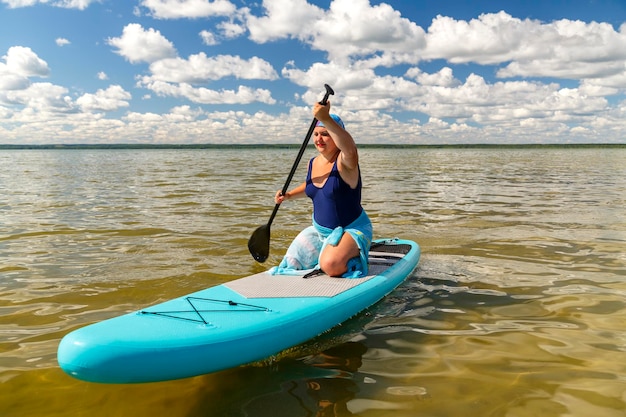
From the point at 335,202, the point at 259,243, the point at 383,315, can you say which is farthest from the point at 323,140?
the point at 259,243

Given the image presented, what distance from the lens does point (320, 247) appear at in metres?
5.07

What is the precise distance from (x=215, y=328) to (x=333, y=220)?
2.04m

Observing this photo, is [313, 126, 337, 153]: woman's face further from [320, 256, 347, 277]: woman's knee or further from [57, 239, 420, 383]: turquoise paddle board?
[57, 239, 420, 383]: turquoise paddle board

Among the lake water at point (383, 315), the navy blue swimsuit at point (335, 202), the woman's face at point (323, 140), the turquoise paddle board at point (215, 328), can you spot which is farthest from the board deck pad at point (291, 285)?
the woman's face at point (323, 140)

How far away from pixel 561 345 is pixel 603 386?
26.3 inches

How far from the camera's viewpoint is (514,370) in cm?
342

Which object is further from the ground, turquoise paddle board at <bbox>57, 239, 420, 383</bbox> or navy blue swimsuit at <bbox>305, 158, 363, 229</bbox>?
navy blue swimsuit at <bbox>305, 158, 363, 229</bbox>

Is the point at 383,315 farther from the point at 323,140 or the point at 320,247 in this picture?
the point at 323,140

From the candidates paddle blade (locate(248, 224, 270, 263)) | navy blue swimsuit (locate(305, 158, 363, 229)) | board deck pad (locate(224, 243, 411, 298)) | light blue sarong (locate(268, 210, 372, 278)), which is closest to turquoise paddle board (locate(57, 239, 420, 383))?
board deck pad (locate(224, 243, 411, 298))

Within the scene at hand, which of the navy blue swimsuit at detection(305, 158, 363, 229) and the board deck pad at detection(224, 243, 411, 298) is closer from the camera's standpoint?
the board deck pad at detection(224, 243, 411, 298)

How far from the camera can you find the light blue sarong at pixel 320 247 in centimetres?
474

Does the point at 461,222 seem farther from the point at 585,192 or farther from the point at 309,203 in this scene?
the point at 585,192

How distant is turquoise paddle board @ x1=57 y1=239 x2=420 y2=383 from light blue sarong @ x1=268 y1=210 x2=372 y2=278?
17 centimetres

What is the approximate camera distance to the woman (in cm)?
465
